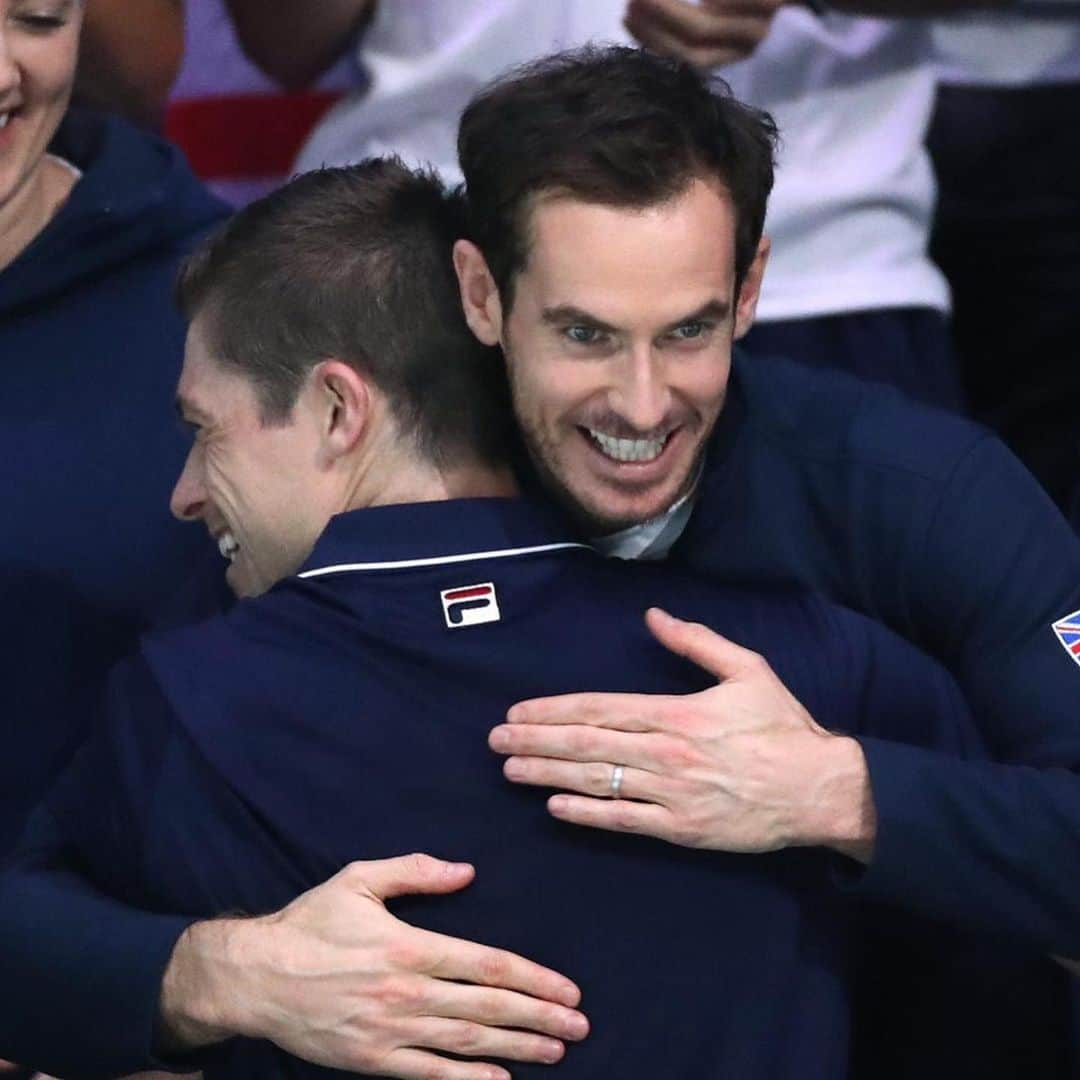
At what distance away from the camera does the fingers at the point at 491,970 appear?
1663 mm

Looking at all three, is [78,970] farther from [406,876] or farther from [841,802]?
[841,802]

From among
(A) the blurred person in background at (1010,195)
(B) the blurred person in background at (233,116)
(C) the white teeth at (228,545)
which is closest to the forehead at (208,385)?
(C) the white teeth at (228,545)

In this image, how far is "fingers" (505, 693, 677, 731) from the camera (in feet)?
5.50

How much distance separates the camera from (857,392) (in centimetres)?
200

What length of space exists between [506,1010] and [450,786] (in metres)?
0.16

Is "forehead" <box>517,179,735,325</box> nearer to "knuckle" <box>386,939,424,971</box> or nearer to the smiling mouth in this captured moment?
the smiling mouth

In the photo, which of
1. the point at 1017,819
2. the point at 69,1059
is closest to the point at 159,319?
the point at 69,1059

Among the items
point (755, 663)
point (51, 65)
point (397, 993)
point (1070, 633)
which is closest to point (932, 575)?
point (1070, 633)

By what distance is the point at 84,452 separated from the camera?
2232 millimetres

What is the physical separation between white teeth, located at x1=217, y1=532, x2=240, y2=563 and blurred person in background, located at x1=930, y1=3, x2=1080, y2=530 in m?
1.09

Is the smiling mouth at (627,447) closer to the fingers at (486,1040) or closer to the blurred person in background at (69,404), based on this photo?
the fingers at (486,1040)

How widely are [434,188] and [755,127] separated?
0.90 ft

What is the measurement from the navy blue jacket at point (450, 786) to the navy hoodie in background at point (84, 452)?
18.5 inches

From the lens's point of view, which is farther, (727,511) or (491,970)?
(727,511)
